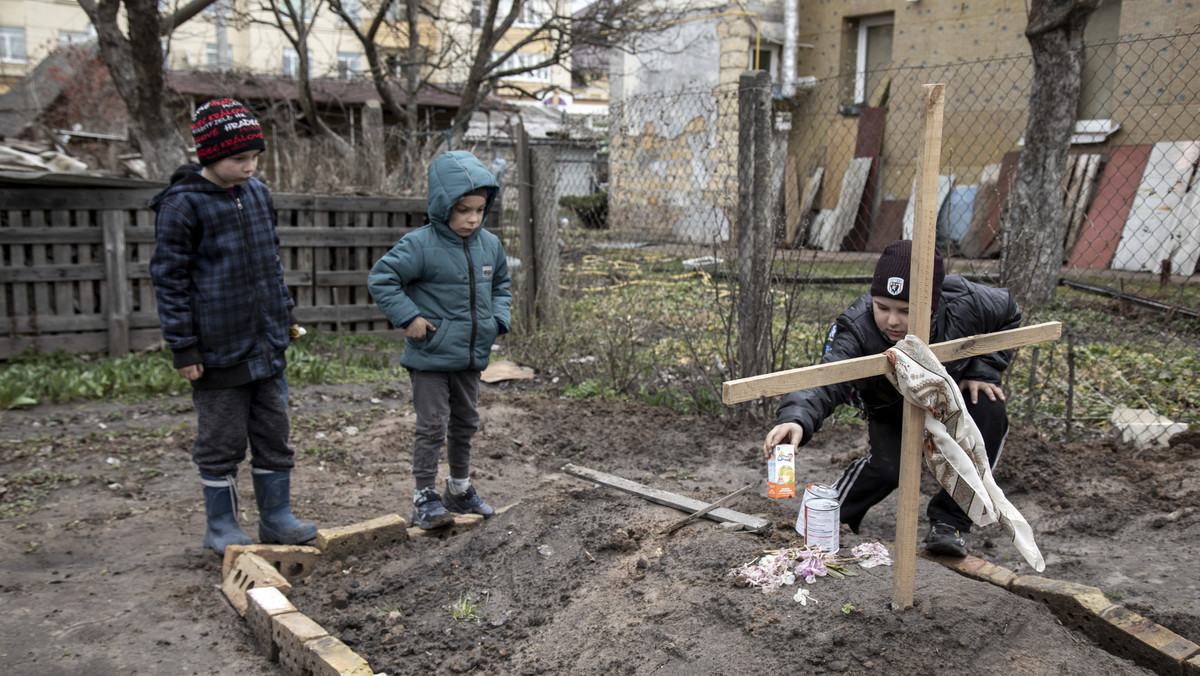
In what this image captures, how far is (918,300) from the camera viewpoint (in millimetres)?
2213

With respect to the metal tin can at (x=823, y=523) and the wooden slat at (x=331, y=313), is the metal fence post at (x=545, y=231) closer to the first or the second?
the wooden slat at (x=331, y=313)

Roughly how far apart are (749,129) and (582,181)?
55.1 feet

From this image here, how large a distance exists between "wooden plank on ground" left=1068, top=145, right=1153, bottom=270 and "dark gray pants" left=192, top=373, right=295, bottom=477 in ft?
31.9

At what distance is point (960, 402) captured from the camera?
2223mm

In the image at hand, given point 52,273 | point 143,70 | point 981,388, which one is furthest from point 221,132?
point 143,70

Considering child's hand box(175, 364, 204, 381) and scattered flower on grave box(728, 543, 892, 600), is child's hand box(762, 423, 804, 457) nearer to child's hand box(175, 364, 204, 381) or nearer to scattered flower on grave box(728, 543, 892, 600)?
scattered flower on grave box(728, 543, 892, 600)

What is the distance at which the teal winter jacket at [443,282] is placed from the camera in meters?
3.71

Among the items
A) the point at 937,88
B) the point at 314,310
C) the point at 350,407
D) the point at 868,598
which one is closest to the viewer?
the point at 937,88

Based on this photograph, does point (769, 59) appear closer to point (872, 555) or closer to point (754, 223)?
point (754, 223)

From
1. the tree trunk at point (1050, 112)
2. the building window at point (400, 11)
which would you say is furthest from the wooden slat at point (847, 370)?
the building window at point (400, 11)

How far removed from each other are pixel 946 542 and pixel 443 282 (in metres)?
2.37

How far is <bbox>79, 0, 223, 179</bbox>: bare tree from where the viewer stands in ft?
27.1

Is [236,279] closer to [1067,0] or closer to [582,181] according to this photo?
[1067,0]

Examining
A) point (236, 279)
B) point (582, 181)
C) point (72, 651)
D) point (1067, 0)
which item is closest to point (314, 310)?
point (236, 279)
